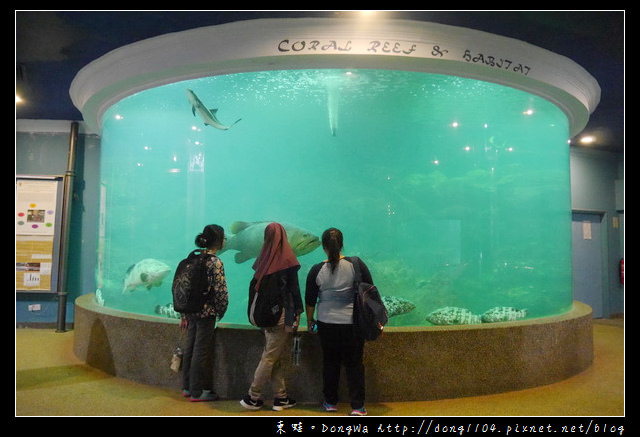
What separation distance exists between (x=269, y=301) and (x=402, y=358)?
1343 mm

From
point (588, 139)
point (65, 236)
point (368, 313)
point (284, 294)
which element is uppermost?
point (588, 139)

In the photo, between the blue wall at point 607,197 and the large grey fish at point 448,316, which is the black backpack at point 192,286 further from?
the blue wall at point 607,197

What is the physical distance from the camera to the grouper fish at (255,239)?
16.0 ft

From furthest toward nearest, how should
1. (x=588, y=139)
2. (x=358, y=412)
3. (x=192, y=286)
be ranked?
1. (x=588, y=139)
2. (x=192, y=286)
3. (x=358, y=412)

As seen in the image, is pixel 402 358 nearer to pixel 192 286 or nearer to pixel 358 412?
pixel 358 412

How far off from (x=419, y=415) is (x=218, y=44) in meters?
3.96

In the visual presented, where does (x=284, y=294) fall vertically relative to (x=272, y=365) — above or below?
above

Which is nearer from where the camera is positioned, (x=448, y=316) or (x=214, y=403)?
(x=214, y=403)

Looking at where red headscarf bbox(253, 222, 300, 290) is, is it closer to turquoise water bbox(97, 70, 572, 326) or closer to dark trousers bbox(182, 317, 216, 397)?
dark trousers bbox(182, 317, 216, 397)

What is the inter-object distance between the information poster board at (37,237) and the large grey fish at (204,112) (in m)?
3.74

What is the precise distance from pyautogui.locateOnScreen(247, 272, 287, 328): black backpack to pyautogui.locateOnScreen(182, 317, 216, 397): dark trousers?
542mm

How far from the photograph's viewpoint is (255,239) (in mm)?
4910

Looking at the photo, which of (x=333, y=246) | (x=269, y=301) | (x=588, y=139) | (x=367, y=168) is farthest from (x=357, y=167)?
(x=588, y=139)

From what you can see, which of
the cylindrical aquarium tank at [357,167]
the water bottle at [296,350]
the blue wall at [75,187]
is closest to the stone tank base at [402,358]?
the cylindrical aquarium tank at [357,167]
